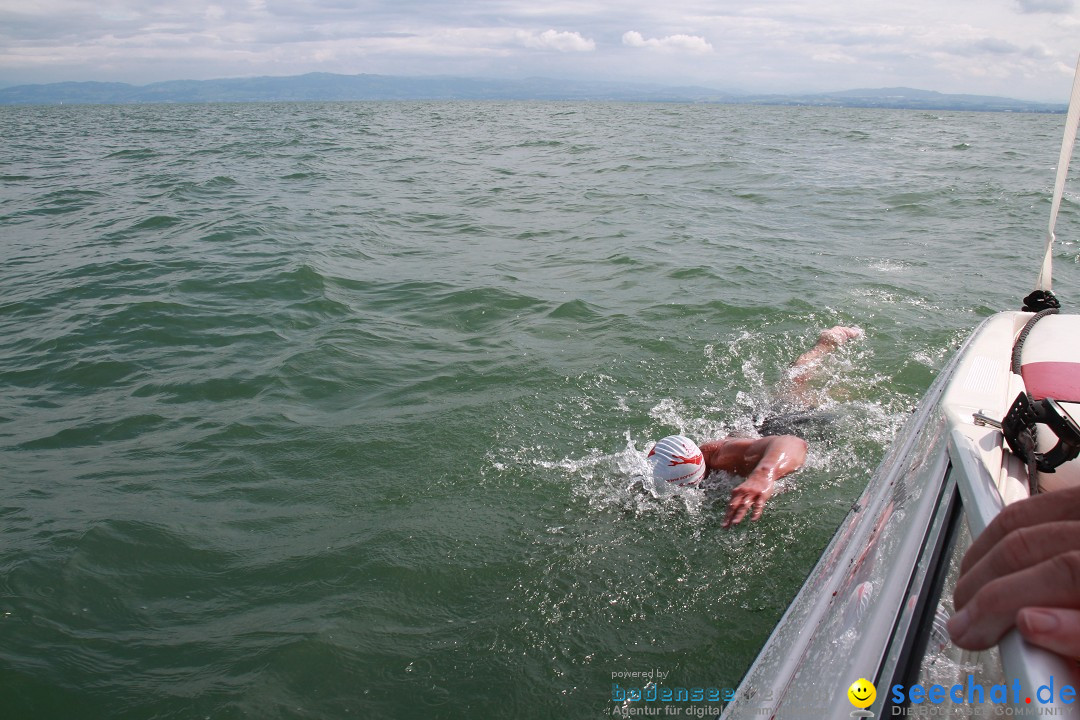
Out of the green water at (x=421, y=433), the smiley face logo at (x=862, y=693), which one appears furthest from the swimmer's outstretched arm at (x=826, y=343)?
the smiley face logo at (x=862, y=693)

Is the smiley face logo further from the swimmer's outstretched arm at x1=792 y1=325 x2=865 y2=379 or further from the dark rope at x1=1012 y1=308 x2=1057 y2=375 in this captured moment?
the swimmer's outstretched arm at x1=792 y1=325 x2=865 y2=379

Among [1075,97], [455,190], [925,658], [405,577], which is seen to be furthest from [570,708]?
[455,190]

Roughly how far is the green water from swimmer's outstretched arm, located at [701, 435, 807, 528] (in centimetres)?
31

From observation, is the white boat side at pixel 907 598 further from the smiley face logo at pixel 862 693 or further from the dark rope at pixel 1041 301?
the dark rope at pixel 1041 301

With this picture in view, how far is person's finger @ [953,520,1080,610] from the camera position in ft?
3.71

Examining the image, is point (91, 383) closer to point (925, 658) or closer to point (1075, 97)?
point (925, 658)

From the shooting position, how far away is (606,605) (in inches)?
138

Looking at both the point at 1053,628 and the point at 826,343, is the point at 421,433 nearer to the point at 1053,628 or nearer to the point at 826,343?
the point at 826,343

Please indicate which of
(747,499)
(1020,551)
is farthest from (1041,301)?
(1020,551)

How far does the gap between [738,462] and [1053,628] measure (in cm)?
329

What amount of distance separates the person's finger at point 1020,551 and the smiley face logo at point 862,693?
0.42 metres

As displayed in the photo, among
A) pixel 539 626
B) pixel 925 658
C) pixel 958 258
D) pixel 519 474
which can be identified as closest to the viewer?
pixel 925 658

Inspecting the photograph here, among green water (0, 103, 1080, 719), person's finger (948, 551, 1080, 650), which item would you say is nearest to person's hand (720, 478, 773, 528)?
green water (0, 103, 1080, 719)

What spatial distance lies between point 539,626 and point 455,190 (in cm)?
1375
